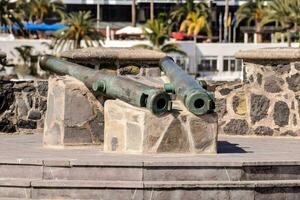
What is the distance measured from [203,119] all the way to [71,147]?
205 centimetres

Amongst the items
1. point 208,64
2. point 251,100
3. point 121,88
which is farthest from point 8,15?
point 121,88

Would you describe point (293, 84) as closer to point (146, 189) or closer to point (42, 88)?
point (42, 88)

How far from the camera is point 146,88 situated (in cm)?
1277

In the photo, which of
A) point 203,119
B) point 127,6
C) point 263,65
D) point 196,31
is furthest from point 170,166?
point 127,6

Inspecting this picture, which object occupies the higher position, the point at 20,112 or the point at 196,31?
the point at 20,112

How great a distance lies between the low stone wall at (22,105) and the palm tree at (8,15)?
6188cm

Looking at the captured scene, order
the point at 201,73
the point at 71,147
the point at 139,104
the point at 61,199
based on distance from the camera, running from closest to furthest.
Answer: the point at 61,199 → the point at 139,104 → the point at 71,147 → the point at 201,73

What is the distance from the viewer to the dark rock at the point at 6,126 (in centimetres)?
1678

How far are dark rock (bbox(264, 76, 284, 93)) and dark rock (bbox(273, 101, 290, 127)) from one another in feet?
0.63

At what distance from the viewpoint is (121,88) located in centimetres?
1302

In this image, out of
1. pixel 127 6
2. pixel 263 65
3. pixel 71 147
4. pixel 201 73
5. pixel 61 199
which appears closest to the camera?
pixel 61 199

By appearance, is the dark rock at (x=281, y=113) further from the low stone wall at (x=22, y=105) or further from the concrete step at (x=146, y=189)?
the concrete step at (x=146, y=189)

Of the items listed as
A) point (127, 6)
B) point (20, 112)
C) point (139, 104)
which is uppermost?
point (139, 104)

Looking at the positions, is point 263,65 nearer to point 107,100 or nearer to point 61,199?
point 107,100
